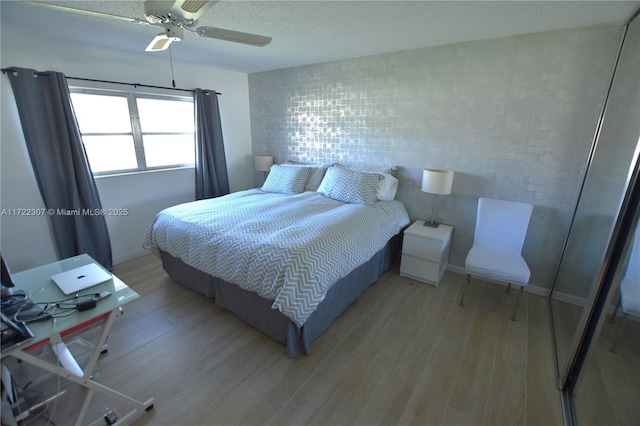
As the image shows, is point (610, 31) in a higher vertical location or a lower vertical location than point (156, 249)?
higher

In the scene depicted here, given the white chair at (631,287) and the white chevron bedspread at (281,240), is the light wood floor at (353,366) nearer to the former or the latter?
the white chevron bedspread at (281,240)

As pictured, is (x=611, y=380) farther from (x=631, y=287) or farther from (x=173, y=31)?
(x=173, y=31)

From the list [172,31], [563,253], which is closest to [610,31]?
[563,253]

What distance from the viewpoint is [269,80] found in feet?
12.9

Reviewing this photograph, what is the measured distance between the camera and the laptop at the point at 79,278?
4.65 ft

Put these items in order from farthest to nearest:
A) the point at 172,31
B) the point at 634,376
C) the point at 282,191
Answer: the point at 282,191
the point at 172,31
the point at 634,376

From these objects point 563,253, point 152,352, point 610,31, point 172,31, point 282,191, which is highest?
point 610,31

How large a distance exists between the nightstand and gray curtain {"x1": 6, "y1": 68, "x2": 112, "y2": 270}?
3.17 m

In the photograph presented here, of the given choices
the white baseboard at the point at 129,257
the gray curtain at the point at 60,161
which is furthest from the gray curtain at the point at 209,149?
the gray curtain at the point at 60,161

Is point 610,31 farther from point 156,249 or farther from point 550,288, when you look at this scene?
point 156,249

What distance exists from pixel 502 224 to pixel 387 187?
3.62 feet

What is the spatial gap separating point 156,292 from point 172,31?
2.13 m

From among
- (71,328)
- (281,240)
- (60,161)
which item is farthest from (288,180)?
(71,328)

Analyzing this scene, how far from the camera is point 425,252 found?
2639 mm
